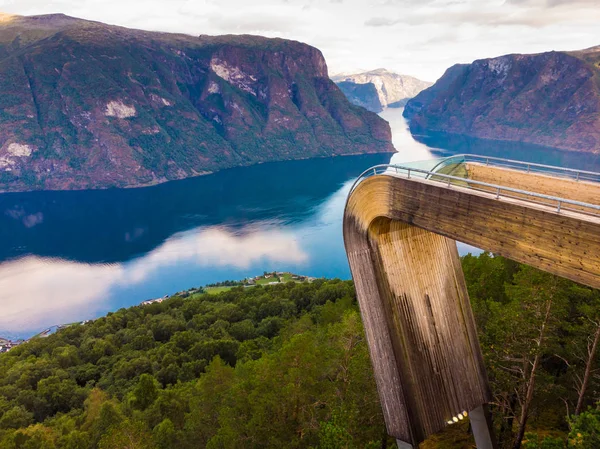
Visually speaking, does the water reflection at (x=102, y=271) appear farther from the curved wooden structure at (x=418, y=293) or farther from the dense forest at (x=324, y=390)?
the curved wooden structure at (x=418, y=293)

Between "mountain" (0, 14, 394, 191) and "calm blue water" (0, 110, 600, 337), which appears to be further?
"mountain" (0, 14, 394, 191)

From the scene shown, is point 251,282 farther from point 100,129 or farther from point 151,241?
point 100,129

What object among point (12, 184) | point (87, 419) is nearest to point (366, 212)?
point (87, 419)

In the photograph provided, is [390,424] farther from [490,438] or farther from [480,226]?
[480,226]

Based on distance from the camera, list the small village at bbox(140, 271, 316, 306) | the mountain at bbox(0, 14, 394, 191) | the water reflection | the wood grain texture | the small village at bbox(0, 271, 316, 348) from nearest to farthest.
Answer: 1. the wood grain texture
2. the water reflection
3. the small village at bbox(0, 271, 316, 348)
4. the small village at bbox(140, 271, 316, 306)
5. the mountain at bbox(0, 14, 394, 191)

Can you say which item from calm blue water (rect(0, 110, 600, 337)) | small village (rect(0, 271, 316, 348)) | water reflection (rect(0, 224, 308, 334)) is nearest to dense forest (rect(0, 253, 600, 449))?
small village (rect(0, 271, 316, 348))

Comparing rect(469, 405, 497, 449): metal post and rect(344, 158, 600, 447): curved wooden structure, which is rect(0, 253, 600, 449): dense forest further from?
rect(344, 158, 600, 447): curved wooden structure

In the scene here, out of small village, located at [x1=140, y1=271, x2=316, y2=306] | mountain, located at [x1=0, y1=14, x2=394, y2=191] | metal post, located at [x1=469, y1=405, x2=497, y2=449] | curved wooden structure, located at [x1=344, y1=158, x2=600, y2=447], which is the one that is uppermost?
mountain, located at [x1=0, y1=14, x2=394, y2=191]
